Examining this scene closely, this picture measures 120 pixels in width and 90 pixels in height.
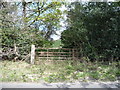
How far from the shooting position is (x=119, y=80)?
9.64ft

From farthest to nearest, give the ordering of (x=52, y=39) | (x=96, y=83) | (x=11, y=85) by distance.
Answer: (x=52, y=39), (x=96, y=83), (x=11, y=85)

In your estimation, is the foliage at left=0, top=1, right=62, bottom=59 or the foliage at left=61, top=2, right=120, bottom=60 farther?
the foliage at left=0, top=1, right=62, bottom=59

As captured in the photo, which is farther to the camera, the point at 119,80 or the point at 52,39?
the point at 52,39

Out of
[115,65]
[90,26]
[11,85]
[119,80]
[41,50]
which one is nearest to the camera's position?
[11,85]

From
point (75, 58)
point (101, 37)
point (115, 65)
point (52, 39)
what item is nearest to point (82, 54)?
point (75, 58)

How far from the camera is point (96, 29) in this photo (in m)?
4.70

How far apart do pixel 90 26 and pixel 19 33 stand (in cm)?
347

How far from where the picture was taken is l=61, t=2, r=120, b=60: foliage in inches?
172

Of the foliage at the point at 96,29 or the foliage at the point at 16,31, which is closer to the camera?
the foliage at the point at 96,29

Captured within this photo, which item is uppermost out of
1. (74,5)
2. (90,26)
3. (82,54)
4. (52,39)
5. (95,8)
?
(74,5)

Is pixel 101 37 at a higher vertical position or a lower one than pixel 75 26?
lower

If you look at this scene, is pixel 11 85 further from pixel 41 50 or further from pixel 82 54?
pixel 82 54

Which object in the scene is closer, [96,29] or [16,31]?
[96,29]

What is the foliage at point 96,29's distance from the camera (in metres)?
4.38
